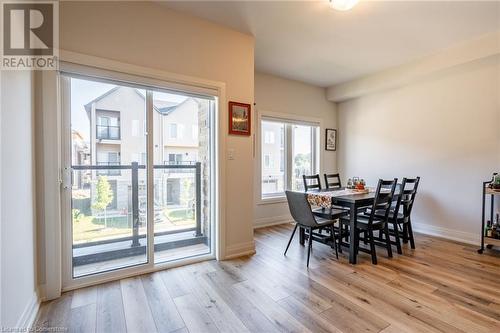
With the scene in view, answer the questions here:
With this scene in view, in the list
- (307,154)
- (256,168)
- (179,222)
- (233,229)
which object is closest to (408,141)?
(307,154)

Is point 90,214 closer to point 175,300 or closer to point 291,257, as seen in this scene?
point 175,300

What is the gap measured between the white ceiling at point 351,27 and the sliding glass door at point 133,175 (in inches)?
37.9

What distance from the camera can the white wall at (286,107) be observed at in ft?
14.0

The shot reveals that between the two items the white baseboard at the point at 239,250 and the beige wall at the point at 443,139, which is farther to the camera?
the beige wall at the point at 443,139

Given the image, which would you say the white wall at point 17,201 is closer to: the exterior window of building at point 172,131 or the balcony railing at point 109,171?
the balcony railing at point 109,171

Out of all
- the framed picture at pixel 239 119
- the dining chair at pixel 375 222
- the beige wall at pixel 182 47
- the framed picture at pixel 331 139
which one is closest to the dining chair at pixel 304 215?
the dining chair at pixel 375 222

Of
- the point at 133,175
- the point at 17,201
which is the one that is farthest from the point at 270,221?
the point at 17,201

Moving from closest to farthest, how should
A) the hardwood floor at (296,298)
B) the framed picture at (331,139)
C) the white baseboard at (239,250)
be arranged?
the hardwood floor at (296,298)
the white baseboard at (239,250)
the framed picture at (331,139)

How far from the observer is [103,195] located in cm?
239

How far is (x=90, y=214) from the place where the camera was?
92.6 inches

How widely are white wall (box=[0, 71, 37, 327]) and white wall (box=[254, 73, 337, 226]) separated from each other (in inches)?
117

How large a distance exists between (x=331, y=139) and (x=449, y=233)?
8.36ft

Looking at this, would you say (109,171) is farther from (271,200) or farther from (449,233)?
(449,233)

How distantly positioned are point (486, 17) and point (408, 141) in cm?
189
